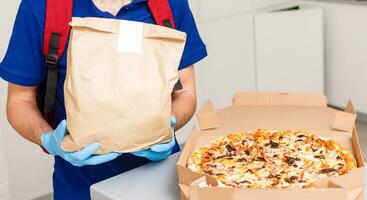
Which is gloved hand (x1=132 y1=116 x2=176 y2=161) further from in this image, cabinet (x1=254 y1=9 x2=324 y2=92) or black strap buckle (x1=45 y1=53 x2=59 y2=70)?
cabinet (x1=254 y1=9 x2=324 y2=92)

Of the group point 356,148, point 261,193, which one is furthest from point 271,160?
point 261,193

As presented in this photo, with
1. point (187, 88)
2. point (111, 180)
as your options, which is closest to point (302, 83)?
point (187, 88)

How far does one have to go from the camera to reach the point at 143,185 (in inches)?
53.6

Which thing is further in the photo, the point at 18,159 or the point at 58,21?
the point at 18,159

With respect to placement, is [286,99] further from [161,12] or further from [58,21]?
[58,21]

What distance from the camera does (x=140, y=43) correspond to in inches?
49.6

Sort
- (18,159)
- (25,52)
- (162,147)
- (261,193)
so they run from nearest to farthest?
(261,193) → (162,147) → (25,52) → (18,159)

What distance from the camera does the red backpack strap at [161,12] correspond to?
4.92 ft

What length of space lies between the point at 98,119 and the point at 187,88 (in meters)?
0.42

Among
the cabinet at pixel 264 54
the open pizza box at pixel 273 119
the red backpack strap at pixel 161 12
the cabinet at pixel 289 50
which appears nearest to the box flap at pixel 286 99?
the open pizza box at pixel 273 119

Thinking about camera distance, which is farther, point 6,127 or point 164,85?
point 6,127

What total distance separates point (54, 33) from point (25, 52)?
0.08 m

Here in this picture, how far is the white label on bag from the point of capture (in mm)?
1256

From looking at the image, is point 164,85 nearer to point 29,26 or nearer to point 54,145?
point 54,145
